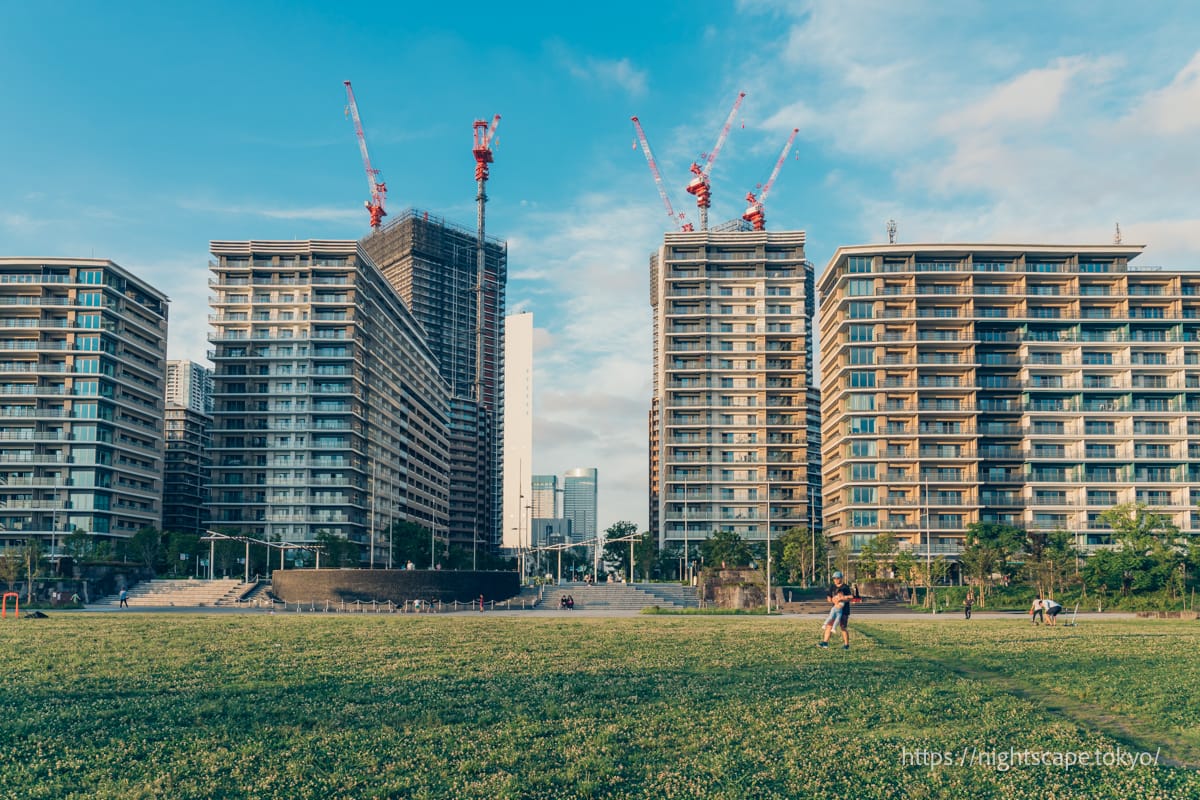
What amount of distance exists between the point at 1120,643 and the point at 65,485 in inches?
4418

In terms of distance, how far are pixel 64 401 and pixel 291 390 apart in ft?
89.4

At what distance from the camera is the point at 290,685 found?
16578 millimetres

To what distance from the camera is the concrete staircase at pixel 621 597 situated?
76812mm

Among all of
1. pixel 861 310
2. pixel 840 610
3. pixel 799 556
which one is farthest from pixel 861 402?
pixel 840 610

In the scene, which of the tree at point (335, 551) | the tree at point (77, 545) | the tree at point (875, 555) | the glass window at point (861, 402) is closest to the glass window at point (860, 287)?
the glass window at point (861, 402)

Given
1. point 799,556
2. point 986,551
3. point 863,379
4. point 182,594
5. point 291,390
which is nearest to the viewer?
point 986,551

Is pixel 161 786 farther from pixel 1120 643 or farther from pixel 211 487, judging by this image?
pixel 211 487

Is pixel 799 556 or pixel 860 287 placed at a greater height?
pixel 860 287

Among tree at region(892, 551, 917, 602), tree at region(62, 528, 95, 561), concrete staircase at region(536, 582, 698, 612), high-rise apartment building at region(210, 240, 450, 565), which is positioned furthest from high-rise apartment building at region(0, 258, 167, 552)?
tree at region(892, 551, 917, 602)

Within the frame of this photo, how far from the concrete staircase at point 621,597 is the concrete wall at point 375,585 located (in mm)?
7709

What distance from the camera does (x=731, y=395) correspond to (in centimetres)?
13512

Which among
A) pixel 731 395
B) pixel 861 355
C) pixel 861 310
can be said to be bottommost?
pixel 731 395

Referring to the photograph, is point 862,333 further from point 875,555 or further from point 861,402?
point 875,555

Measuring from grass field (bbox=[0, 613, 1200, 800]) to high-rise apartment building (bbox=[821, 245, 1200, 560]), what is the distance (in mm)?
91126
